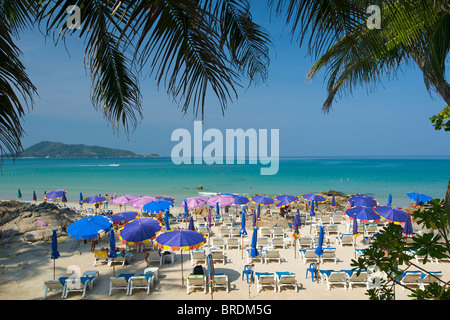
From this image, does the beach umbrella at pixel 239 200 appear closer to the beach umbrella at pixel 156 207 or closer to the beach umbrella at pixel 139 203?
the beach umbrella at pixel 156 207

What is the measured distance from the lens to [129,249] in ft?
33.4

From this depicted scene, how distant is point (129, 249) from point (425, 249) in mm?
10393

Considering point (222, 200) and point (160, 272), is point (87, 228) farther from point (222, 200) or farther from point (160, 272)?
point (222, 200)

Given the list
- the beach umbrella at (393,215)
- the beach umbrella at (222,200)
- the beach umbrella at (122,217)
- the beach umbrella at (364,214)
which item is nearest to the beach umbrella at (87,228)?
the beach umbrella at (122,217)

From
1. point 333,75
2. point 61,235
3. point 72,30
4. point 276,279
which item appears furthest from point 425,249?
point 61,235

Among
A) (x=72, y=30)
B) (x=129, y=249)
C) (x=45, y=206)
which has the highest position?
(x=72, y=30)

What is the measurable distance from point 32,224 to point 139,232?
712 centimetres

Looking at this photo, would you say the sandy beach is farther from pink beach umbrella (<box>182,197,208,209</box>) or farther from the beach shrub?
the beach shrub

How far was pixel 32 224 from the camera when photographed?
11477mm

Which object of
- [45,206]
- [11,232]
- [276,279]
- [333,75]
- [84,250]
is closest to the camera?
[333,75]

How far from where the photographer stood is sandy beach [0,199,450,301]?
6.48m

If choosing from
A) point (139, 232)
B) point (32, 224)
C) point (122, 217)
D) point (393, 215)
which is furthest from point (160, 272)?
point (393, 215)

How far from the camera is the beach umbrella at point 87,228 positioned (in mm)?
7934
